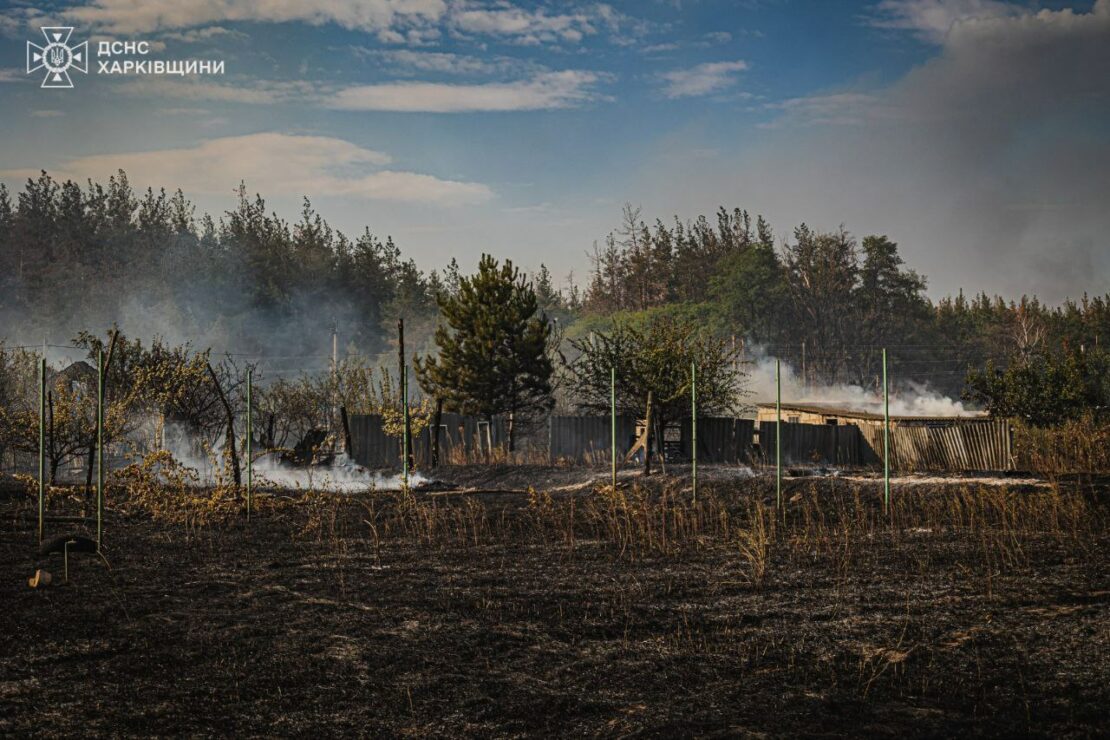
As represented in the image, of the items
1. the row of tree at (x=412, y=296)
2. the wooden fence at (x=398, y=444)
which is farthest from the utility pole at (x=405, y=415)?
the row of tree at (x=412, y=296)

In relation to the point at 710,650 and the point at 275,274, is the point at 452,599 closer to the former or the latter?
the point at 710,650

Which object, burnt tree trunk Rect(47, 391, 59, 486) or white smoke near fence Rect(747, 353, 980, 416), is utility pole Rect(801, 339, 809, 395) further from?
burnt tree trunk Rect(47, 391, 59, 486)

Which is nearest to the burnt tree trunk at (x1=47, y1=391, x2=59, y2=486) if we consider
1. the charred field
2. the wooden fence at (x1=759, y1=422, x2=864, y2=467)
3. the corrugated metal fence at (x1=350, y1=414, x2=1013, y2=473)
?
the charred field

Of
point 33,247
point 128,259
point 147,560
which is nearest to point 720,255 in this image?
point 128,259

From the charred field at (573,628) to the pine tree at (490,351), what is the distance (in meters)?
14.2

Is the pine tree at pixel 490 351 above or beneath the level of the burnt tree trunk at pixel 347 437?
above

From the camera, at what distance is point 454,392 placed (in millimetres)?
30188

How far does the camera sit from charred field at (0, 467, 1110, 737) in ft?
21.5

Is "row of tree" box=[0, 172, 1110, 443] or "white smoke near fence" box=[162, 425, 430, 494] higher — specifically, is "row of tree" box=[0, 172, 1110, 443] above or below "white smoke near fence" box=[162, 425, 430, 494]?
above

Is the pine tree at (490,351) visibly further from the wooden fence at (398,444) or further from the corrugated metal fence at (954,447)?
the corrugated metal fence at (954,447)

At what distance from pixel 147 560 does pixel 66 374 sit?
23034 millimetres

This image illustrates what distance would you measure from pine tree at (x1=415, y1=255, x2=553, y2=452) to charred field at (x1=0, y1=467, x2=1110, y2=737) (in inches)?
558

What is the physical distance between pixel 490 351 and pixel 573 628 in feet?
69.3

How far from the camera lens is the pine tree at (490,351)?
29.6m
